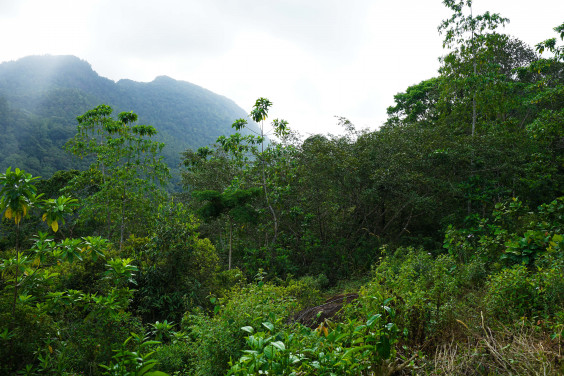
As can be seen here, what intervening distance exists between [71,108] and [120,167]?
38.8 m

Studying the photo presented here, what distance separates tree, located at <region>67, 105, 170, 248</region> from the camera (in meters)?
8.85

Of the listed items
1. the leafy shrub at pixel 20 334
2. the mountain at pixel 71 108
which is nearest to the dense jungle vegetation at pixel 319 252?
the leafy shrub at pixel 20 334

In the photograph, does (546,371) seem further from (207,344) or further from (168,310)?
(168,310)

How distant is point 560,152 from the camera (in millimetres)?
9023

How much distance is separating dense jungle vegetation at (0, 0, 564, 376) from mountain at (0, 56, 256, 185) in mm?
17765

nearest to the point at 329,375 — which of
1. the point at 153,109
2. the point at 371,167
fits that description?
the point at 371,167

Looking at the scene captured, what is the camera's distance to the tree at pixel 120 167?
29.0 feet

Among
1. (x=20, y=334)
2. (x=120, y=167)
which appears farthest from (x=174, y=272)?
(x=120, y=167)

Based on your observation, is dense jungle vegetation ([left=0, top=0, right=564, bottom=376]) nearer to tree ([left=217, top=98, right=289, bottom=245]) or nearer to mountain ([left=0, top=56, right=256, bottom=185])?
tree ([left=217, top=98, right=289, bottom=245])

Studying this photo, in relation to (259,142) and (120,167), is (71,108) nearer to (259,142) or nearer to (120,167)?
(120,167)

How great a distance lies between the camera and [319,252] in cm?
867

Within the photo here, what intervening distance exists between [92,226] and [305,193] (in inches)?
463

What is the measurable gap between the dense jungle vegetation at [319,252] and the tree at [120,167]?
6 centimetres

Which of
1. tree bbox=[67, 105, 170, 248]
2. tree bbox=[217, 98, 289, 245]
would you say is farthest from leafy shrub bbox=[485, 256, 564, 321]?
tree bbox=[67, 105, 170, 248]
